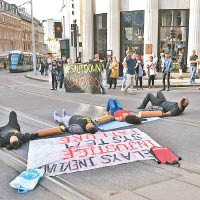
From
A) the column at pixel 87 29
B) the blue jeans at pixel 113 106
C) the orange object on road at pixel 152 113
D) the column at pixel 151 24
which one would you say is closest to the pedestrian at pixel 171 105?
the orange object on road at pixel 152 113

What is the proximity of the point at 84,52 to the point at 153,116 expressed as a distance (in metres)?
16.9

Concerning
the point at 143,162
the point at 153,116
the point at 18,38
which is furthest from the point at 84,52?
the point at 18,38

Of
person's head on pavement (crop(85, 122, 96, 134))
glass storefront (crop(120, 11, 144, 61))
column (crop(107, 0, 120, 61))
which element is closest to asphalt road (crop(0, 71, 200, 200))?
person's head on pavement (crop(85, 122, 96, 134))

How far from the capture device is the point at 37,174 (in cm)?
445

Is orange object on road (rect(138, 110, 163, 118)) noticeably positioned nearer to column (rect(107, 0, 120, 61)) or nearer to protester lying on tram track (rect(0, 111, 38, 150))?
protester lying on tram track (rect(0, 111, 38, 150))

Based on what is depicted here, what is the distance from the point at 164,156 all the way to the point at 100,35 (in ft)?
65.9

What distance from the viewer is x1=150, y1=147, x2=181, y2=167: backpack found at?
16.3 ft

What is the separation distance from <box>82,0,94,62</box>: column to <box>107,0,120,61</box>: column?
219cm

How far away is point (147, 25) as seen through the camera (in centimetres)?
2117

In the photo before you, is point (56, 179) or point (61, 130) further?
point (61, 130)

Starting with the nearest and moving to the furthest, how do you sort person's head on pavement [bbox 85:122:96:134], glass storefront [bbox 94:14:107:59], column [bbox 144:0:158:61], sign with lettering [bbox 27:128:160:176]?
sign with lettering [bbox 27:128:160:176]
person's head on pavement [bbox 85:122:96:134]
column [bbox 144:0:158:61]
glass storefront [bbox 94:14:107:59]

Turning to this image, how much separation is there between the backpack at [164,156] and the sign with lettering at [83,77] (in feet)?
29.9

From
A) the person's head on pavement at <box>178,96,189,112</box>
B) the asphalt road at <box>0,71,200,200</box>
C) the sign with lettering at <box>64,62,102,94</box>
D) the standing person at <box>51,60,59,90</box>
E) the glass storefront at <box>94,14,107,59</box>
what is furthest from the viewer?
the glass storefront at <box>94,14,107,59</box>

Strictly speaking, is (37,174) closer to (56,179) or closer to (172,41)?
(56,179)
